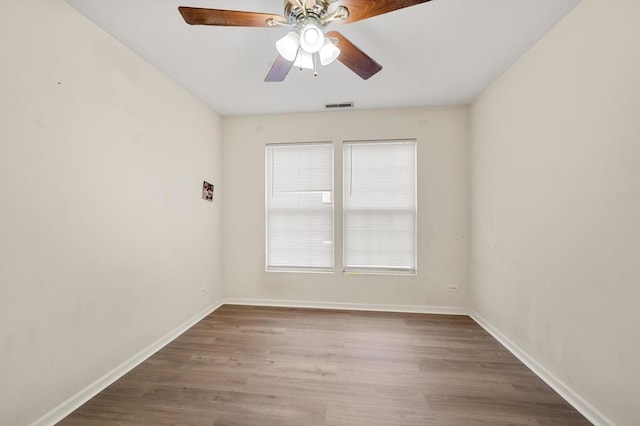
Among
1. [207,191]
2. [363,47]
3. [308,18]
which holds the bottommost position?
[207,191]

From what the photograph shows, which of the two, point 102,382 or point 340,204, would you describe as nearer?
point 102,382

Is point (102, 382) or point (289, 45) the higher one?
point (289, 45)

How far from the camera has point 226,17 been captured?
4.38 ft

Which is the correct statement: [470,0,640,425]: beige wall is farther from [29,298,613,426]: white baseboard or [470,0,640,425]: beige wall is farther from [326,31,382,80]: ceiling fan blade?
[326,31,382,80]: ceiling fan blade

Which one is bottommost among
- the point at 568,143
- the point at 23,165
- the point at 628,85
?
the point at 23,165

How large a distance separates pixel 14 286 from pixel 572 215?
3.34 metres

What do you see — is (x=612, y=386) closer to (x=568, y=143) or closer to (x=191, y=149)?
(x=568, y=143)

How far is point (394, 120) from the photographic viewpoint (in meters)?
3.19

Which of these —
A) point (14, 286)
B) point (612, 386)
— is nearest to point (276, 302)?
point (14, 286)

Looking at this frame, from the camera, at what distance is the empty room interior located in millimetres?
1396

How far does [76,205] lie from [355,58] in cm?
208

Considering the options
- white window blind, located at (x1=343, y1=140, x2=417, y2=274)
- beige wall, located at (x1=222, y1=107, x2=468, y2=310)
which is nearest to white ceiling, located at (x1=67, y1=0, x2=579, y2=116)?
beige wall, located at (x1=222, y1=107, x2=468, y2=310)

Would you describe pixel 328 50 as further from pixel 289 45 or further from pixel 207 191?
pixel 207 191

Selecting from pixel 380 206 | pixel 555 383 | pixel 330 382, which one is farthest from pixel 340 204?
pixel 555 383
